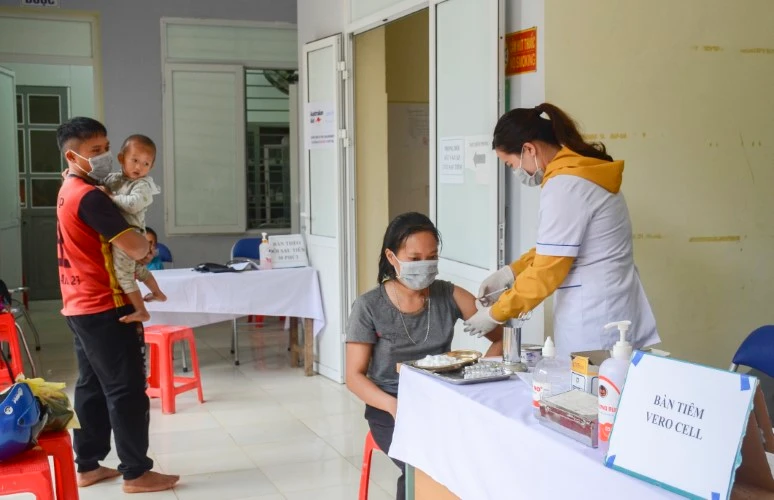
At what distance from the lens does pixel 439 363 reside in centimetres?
226

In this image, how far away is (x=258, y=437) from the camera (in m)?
4.19

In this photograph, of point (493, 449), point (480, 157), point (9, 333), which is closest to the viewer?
point (493, 449)

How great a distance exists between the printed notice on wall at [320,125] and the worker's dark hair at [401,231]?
2693 millimetres

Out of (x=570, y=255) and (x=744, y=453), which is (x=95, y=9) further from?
(x=744, y=453)

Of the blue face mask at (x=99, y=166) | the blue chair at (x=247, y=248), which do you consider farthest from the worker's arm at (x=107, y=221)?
the blue chair at (x=247, y=248)

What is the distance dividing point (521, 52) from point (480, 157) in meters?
0.49

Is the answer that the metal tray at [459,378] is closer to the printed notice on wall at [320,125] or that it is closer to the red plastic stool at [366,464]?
the red plastic stool at [366,464]

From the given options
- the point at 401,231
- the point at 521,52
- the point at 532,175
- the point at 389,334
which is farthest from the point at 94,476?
the point at 521,52

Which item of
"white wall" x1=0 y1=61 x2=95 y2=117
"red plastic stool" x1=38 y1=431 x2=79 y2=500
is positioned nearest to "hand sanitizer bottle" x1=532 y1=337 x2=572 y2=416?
"red plastic stool" x1=38 y1=431 x2=79 y2=500

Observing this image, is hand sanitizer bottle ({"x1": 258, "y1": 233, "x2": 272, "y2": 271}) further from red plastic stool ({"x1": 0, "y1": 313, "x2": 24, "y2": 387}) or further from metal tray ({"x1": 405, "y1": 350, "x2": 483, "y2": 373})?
metal tray ({"x1": 405, "y1": 350, "x2": 483, "y2": 373})

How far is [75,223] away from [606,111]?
2.05 meters

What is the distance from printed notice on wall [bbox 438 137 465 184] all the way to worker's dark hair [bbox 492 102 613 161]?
3.95 ft

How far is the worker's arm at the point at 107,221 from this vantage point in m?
3.16

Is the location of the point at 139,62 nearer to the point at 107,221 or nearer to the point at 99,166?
the point at 99,166
